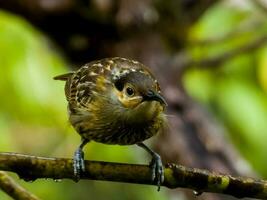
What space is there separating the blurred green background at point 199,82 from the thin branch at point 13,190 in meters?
1.46

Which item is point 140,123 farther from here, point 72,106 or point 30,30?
point 30,30

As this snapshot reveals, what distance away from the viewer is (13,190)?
2.55 meters

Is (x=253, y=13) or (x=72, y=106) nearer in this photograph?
(x=72, y=106)

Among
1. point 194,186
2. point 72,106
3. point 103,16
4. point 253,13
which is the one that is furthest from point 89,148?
point 194,186

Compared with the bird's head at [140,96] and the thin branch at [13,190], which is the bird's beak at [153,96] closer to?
the bird's head at [140,96]

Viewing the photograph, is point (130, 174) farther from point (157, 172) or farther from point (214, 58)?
point (214, 58)

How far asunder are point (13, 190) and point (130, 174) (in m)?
0.34

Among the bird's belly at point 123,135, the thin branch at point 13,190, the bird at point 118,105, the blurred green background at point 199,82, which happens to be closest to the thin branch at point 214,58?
the blurred green background at point 199,82

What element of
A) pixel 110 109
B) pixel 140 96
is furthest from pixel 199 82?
pixel 140 96

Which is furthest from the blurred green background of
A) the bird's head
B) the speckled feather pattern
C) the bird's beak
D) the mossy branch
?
the mossy branch

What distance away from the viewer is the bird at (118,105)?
2855 mm

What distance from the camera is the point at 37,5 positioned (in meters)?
4.52

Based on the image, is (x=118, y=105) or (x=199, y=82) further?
(x=199, y=82)

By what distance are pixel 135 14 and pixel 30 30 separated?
1.86 ft
